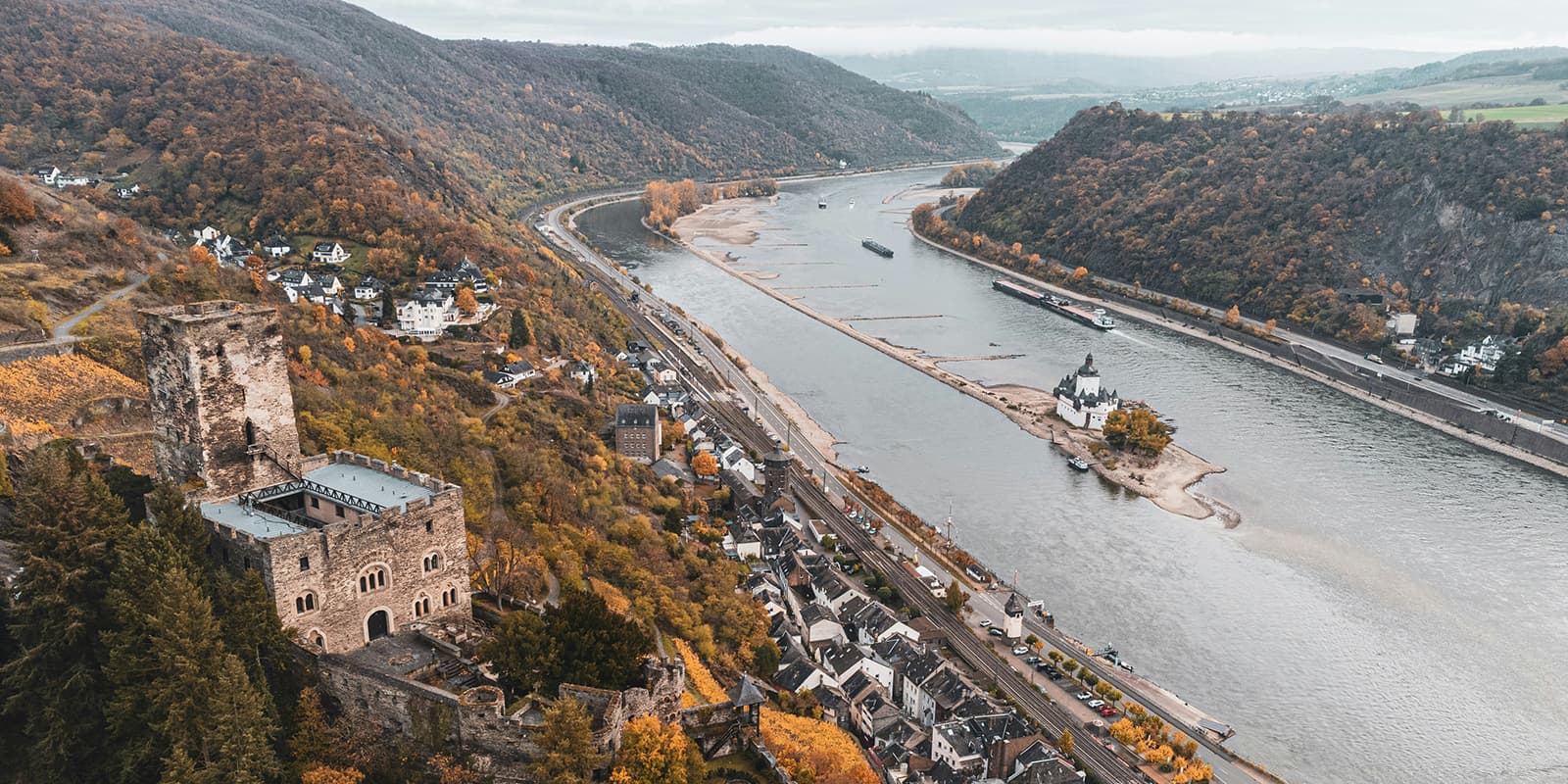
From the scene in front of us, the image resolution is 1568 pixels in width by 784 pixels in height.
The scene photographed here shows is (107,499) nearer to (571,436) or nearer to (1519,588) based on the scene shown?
(571,436)

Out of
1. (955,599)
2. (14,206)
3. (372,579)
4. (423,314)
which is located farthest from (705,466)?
(372,579)

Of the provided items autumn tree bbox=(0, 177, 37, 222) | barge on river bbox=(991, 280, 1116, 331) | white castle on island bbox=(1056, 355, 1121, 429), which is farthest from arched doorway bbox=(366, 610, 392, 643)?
barge on river bbox=(991, 280, 1116, 331)

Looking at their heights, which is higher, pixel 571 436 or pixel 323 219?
pixel 323 219

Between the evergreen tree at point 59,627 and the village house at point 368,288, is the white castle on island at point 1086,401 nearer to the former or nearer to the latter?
the village house at point 368,288

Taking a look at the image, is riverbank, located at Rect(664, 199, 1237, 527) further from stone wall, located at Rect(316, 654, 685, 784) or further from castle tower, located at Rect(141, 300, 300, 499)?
castle tower, located at Rect(141, 300, 300, 499)

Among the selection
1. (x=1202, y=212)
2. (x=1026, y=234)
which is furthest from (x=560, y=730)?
(x=1026, y=234)

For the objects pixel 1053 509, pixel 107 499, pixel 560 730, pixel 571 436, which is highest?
pixel 107 499
